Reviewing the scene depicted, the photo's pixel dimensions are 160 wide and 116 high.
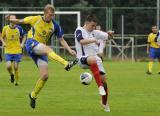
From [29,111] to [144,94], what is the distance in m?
5.32

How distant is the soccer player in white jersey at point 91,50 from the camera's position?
13555 millimetres

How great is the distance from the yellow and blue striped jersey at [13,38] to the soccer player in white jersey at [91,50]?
8.92 metres

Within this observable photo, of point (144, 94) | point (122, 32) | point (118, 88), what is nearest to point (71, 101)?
point (144, 94)

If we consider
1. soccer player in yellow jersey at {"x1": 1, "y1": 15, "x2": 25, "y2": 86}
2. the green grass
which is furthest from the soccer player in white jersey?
soccer player in yellow jersey at {"x1": 1, "y1": 15, "x2": 25, "y2": 86}

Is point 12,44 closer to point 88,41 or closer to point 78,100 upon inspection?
point 78,100

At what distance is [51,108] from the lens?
47.1ft

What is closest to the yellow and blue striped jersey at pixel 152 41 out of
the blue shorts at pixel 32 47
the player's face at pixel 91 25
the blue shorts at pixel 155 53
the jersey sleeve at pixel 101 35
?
the blue shorts at pixel 155 53

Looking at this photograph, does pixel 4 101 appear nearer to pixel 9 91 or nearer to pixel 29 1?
pixel 9 91

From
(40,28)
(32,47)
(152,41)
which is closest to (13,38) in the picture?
(40,28)

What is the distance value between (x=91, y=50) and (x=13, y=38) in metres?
9.34

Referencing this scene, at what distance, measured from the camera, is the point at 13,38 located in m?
23.1

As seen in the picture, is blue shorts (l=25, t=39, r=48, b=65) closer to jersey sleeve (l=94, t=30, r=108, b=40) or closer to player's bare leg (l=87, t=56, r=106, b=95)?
player's bare leg (l=87, t=56, r=106, b=95)

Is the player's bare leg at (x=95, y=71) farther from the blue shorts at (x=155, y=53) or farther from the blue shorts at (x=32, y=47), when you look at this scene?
the blue shorts at (x=155, y=53)

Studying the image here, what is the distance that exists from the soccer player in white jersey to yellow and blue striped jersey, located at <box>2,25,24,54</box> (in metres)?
8.92
